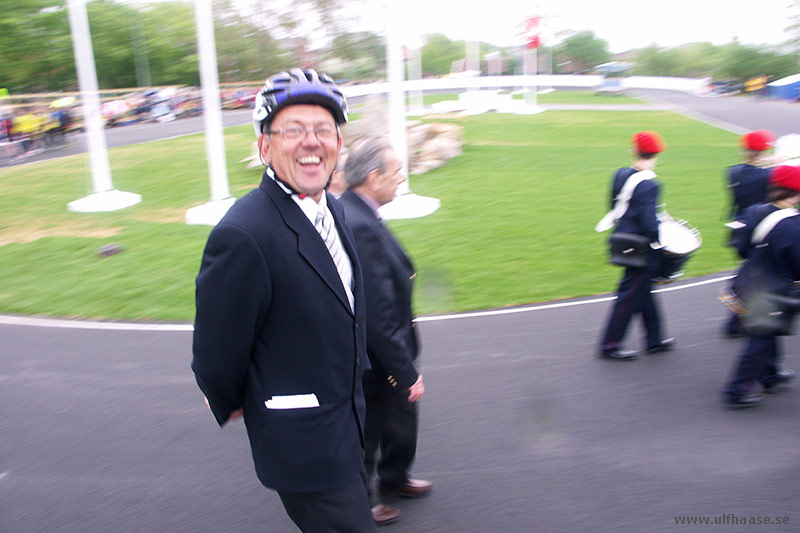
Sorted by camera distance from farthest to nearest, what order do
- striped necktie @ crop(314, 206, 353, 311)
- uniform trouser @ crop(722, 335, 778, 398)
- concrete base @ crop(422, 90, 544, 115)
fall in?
1. concrete base @ crop(422, 90, 544, 115)
2. uniform trouser @ crop(722, 335, 778, 398)
3. striped necktie @ crop(314, 206, 353, 311)

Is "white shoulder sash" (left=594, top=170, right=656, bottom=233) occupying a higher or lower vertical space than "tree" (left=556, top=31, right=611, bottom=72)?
lower

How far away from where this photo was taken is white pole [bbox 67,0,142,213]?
→ 1234 cm

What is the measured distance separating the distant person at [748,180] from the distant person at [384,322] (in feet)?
12.6

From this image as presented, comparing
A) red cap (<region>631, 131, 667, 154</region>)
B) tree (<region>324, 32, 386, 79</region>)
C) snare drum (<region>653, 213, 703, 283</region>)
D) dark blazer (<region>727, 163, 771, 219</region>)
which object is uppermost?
tree (<region>324, 32, 386, 79</region>)

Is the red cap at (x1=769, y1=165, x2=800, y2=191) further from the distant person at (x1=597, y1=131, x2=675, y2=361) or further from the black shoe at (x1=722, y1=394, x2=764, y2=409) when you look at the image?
the black shoe at (x1=722, y1=394, x2=764, y2=409)

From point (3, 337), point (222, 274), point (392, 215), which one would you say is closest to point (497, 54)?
point (392, 215)

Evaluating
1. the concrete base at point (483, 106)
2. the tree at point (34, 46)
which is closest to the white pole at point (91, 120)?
the concrete base at point (483, 106)

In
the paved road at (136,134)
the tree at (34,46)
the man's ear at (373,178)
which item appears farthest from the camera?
the tree at (34,46)

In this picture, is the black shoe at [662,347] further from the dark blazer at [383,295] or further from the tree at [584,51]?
the tree at [584,51]

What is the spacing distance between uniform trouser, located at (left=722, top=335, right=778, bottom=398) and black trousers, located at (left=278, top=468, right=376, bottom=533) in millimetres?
3472

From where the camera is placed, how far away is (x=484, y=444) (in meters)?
4.49

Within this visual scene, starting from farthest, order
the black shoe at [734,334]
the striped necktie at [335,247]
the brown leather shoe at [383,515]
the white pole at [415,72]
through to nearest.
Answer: the white pole at [415,72], the black shoe at [734,334], the brown leather shoe at [383,515], the striped necktie at [335,247]

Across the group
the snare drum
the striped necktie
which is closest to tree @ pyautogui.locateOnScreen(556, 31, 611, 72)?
the snare drum

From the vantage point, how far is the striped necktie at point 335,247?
7.69 ft
